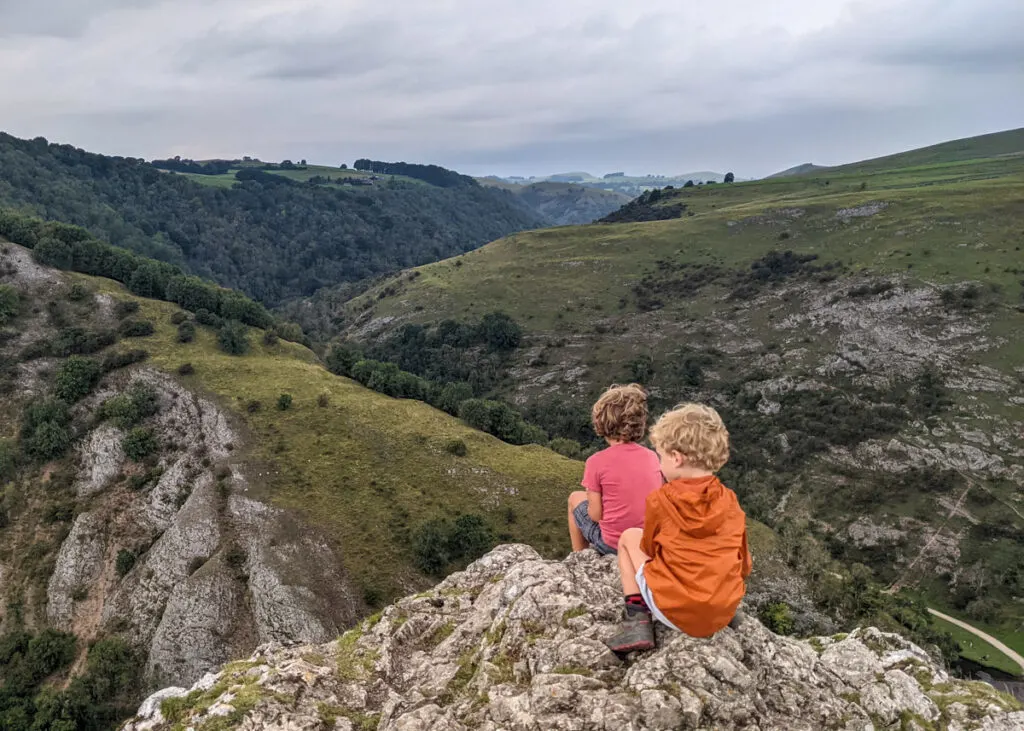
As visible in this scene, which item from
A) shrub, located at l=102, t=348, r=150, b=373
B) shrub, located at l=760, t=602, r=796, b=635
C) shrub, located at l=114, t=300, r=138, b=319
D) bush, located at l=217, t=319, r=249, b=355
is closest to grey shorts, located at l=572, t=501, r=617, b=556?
shrub, located at l=760, t=602, r=796, b=635

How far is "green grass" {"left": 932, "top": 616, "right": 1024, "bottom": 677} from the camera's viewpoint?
66637 millimetres

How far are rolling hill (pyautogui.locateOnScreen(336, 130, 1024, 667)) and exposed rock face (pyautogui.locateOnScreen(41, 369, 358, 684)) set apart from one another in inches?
2390

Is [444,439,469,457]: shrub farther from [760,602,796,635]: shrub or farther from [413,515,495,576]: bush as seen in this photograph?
[760,602,796,635]: shrub

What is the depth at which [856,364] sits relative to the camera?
12319 cm

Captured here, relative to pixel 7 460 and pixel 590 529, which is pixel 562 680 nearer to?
pixel 590 529

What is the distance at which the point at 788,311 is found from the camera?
150m

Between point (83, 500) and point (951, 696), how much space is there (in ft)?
266

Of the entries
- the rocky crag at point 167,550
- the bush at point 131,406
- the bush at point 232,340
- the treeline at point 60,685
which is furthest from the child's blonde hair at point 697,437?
the bush at point 232,340

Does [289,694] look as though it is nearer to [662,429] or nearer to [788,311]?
[662,429]

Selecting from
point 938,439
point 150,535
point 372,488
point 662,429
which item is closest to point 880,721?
point 662,429

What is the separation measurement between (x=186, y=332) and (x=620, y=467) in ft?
300

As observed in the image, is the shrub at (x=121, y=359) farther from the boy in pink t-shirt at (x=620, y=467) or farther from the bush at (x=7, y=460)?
the boy in pink t-shirt at (x=620, y=467)

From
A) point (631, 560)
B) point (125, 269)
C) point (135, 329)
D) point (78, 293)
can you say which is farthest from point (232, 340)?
point (631, 560)

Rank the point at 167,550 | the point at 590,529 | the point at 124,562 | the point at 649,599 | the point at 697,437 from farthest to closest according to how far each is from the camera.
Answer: the point at 124,562 < the point at 167,550 < the point at 590,529 < the point at 649,599 < the point at 697,437
